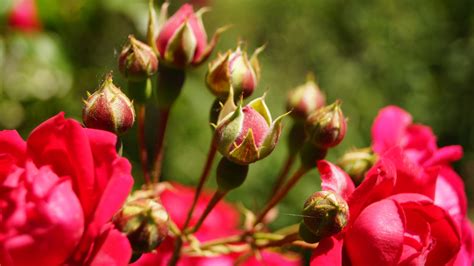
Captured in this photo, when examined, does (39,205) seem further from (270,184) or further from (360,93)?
(360,93)

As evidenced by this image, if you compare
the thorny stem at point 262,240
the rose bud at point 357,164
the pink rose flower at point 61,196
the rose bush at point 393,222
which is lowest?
the thorny stem at point 262,240

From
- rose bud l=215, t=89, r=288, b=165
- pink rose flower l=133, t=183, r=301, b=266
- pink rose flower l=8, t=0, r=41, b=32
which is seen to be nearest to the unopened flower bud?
rose bud l=215, t=89, r=288, b=165

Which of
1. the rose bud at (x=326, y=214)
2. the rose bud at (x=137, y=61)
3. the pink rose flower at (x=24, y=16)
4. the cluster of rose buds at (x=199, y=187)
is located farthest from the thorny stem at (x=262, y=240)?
the pink rose flower at (x=24, y=16)

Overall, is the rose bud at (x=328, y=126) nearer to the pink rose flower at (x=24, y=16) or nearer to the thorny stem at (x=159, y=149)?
the thorny stem at (x=159, y=149)

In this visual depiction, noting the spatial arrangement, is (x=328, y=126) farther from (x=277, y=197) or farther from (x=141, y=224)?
(x=141, y=224)

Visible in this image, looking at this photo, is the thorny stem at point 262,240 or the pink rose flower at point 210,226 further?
the pink rose flower at point 210,226

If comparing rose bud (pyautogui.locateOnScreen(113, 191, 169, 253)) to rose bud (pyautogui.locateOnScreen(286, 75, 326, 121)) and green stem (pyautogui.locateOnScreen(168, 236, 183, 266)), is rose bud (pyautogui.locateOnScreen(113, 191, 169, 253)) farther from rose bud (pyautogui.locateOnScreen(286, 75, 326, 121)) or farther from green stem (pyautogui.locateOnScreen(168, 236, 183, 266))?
rose bud (pyautogui.locateOnScreen(286, 75, 326, 121))
